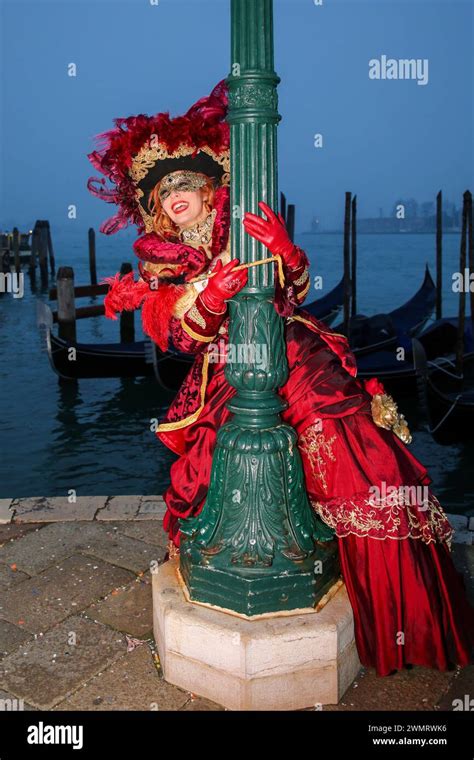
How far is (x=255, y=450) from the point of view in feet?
8.59

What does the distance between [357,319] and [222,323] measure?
443 inches

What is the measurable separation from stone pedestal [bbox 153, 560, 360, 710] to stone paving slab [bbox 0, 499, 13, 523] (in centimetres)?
184

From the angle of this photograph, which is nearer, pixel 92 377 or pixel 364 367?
pixel 364 367

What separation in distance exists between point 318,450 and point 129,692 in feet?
3.72

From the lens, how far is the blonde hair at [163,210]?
3.00m

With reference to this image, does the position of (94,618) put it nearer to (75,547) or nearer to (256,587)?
(75,547)

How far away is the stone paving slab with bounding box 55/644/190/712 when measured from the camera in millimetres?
2654

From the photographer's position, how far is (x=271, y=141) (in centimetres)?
246

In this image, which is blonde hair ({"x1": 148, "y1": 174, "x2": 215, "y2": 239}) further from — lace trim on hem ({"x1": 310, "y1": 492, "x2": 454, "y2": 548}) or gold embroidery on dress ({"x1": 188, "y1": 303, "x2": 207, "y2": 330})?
lace trim on hem ({"x1": 310, "y1": 492, "x2": 454, "y2": 548})

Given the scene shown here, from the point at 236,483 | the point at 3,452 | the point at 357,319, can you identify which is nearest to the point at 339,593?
the point at 236,483

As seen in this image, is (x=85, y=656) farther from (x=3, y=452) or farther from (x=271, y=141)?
(x=3, y=452)

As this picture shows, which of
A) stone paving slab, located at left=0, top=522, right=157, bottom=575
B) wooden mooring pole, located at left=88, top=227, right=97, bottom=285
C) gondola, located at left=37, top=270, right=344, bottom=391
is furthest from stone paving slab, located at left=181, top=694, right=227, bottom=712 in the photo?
wooden mooring pole, located at left=88, top=227, right=97, bottom=285

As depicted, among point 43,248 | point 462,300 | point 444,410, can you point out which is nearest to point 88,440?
point 444,410

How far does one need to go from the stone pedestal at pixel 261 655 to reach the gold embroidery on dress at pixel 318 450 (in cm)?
48
